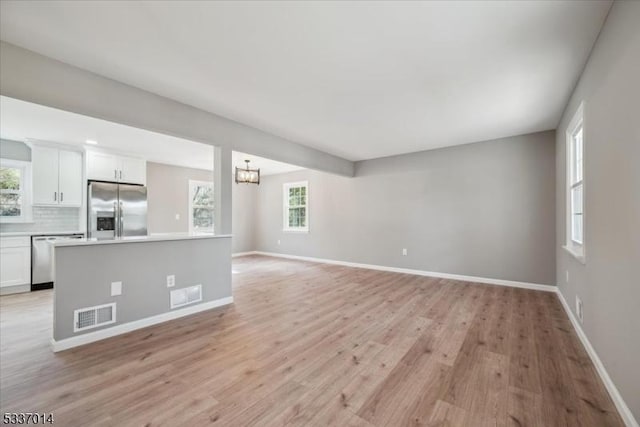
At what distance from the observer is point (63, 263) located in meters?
2.35

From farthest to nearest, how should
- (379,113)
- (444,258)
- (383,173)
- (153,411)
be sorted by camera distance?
(383,173), (444,258), (379,113), (153,411)

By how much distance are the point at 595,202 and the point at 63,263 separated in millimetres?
4505

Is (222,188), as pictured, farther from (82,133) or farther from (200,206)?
(200,206)

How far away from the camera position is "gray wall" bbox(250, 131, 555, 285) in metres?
4.16

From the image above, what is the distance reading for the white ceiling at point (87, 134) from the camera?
337 centimetres

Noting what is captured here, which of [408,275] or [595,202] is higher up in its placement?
[595,202]

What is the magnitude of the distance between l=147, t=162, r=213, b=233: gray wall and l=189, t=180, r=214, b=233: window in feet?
0.35

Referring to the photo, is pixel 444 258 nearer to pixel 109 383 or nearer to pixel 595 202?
pixel 595 202

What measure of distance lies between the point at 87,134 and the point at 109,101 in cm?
243

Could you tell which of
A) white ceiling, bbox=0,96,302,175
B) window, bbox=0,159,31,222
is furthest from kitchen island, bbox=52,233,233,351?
window, bbox=0,159,31,222

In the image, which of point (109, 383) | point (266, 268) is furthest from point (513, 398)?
point (266, 268)

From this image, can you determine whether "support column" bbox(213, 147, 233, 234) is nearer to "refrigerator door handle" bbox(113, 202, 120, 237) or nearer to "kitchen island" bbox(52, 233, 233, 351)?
"kitchen island" bbox(52, 233, 233, 351)

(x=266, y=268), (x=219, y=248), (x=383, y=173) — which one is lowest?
(x=266, y=268)

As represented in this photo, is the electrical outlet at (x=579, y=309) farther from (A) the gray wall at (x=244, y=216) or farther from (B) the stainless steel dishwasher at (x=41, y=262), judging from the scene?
(A) the gray wall at (x=244, y=216)
